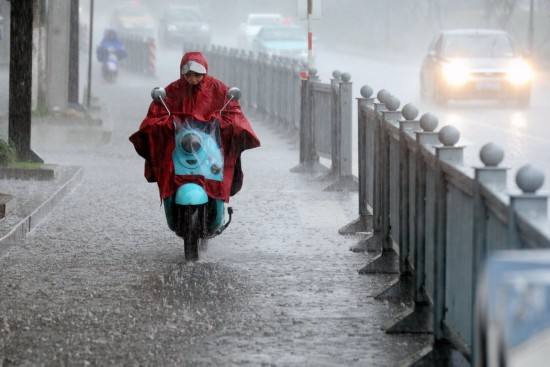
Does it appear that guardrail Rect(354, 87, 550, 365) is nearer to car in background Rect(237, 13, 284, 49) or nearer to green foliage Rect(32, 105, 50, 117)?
green foliage Rect(32, 105, 50, 117)

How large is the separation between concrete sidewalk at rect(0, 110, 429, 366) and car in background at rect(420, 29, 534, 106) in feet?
55.9

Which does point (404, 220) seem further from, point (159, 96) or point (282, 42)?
point (282, 42)

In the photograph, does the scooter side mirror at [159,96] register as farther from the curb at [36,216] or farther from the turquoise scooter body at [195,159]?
the curb at [36,216]

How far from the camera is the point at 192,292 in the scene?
9617 mm

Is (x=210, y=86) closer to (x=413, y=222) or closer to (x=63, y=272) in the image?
(x=63, y=272)

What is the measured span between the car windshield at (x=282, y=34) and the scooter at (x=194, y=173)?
136 feet

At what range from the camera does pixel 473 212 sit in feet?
21.1

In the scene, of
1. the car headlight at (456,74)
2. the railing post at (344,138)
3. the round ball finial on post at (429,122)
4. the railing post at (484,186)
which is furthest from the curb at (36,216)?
the car headlight at (456,74)

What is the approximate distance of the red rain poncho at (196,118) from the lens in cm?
1080

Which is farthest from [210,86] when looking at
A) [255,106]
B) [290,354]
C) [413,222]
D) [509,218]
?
[255,106]

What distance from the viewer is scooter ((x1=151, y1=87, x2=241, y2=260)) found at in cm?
1066

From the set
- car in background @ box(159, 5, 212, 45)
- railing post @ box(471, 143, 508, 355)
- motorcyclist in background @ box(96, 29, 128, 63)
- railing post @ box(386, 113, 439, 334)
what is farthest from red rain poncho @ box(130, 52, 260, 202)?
car in background @ box(159, 5, 212, 45)

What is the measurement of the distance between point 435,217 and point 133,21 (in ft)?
221

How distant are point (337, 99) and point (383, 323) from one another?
26.4ft
